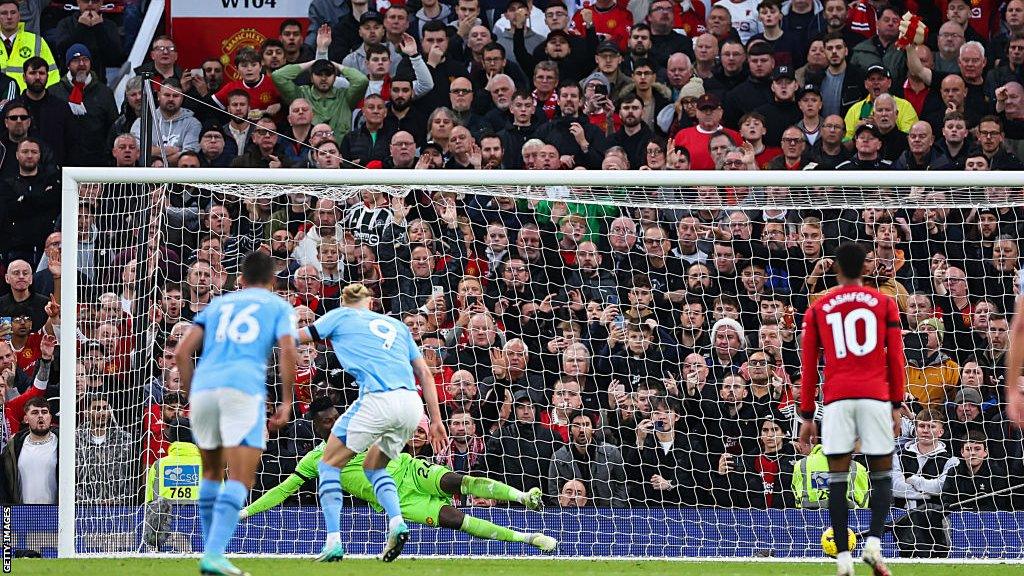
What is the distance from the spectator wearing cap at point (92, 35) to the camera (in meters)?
14.9

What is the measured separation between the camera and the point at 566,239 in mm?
12172

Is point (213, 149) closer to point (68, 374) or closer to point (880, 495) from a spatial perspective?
point (68, 374)

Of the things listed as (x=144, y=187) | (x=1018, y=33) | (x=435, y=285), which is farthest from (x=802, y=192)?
(x=144, y=187)

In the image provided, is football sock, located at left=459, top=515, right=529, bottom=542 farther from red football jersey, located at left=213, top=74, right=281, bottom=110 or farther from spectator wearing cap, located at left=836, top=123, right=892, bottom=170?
red football jersey, located at left=213, top=74, right=281, bottom=110

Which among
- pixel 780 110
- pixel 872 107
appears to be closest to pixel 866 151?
pixel 872 107

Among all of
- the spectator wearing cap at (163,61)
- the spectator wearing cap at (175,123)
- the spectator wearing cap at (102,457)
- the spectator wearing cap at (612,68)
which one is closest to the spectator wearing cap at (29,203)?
the spectator wearing cap at (175,123)

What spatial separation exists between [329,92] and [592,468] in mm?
4989

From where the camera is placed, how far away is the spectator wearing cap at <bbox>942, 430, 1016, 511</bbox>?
11.1m

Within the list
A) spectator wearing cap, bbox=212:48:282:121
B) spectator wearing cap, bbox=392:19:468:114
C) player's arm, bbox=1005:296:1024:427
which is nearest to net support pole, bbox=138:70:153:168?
spectator wearing cap, bbox=212:48:282:121

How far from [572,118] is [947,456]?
459 centimetres

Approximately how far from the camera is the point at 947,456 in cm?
1112

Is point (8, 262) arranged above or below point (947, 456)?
above

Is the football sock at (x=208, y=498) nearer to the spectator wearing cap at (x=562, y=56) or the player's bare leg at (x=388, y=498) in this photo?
the player's bare leg at (x=388, y=498)

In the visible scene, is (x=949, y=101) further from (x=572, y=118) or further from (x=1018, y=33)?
(x=572, y=118)
